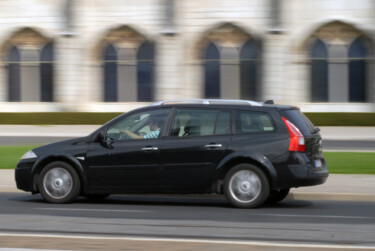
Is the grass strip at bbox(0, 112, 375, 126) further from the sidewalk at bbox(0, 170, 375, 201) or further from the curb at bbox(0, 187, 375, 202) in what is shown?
the curb at bbox(0, 187, 375, 202)

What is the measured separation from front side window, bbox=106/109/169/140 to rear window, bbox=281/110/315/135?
1.60m

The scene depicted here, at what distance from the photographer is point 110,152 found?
37.0 feet

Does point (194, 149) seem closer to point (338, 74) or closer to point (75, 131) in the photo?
point (75, 131)

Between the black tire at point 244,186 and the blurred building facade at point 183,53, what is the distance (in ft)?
86.9

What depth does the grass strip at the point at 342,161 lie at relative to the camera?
1642 centimetres

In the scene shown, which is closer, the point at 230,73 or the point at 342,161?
the point at 342,161

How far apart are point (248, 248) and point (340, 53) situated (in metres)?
31.2

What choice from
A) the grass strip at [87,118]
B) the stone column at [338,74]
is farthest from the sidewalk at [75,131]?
the stone column at [338,74]

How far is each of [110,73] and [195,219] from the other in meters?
31.0

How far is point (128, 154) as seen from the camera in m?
11.2

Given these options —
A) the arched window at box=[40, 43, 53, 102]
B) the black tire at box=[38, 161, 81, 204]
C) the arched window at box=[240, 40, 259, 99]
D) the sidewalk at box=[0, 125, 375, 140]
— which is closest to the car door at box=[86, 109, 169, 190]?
the black tire at box=[38, 161, 81, 204]

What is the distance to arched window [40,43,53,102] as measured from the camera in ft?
133

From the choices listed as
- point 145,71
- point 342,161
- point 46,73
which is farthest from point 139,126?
point 46,73

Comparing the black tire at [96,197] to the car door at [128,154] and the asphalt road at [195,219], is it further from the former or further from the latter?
the car door at [128,154]
